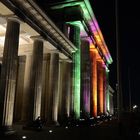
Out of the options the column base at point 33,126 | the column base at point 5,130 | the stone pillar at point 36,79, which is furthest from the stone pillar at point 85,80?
the column base at point 5,130

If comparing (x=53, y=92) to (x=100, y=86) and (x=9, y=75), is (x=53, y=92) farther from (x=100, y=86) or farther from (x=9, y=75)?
(x=100, y=86)

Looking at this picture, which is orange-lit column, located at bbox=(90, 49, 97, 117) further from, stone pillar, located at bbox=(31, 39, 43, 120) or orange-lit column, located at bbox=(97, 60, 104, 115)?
stone pillar, located at bbox=(31, 39, 43, 120)

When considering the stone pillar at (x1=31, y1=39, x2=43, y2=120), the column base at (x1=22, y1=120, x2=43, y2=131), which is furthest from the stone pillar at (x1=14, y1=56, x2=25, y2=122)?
the column base at (x1=22, y1=120, x2=43, y2=131)

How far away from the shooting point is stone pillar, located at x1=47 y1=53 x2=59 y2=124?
33.2m

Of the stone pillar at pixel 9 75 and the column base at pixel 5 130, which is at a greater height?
the stone pillar at pixel 9 75

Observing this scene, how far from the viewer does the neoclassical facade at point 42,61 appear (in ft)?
71.6

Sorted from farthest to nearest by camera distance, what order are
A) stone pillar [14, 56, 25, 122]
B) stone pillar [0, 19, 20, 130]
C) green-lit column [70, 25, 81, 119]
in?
green-lit column [70, 25, 81, 119] → stone pillar [14, 56, 25, 122] → stone pillar [0, 19, 20, 130]

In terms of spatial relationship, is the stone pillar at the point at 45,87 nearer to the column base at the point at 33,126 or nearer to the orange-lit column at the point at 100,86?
the column base at the point at 33,126

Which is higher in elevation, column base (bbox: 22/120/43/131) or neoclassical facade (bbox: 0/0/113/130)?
neoclassical facade (bbox: 0/0/113/130)

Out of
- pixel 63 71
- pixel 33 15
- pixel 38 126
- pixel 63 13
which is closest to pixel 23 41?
pixel 33 15

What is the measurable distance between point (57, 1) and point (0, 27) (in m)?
21.8

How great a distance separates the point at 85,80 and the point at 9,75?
2943 centimetres

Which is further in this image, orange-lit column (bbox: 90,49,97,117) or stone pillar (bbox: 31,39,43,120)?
orange-lit column (bbox: 90,49,97,117)

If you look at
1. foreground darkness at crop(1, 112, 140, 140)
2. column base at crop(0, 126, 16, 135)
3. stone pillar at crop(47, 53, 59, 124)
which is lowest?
foreground darkness at crop(1, 112, 140, 140)
